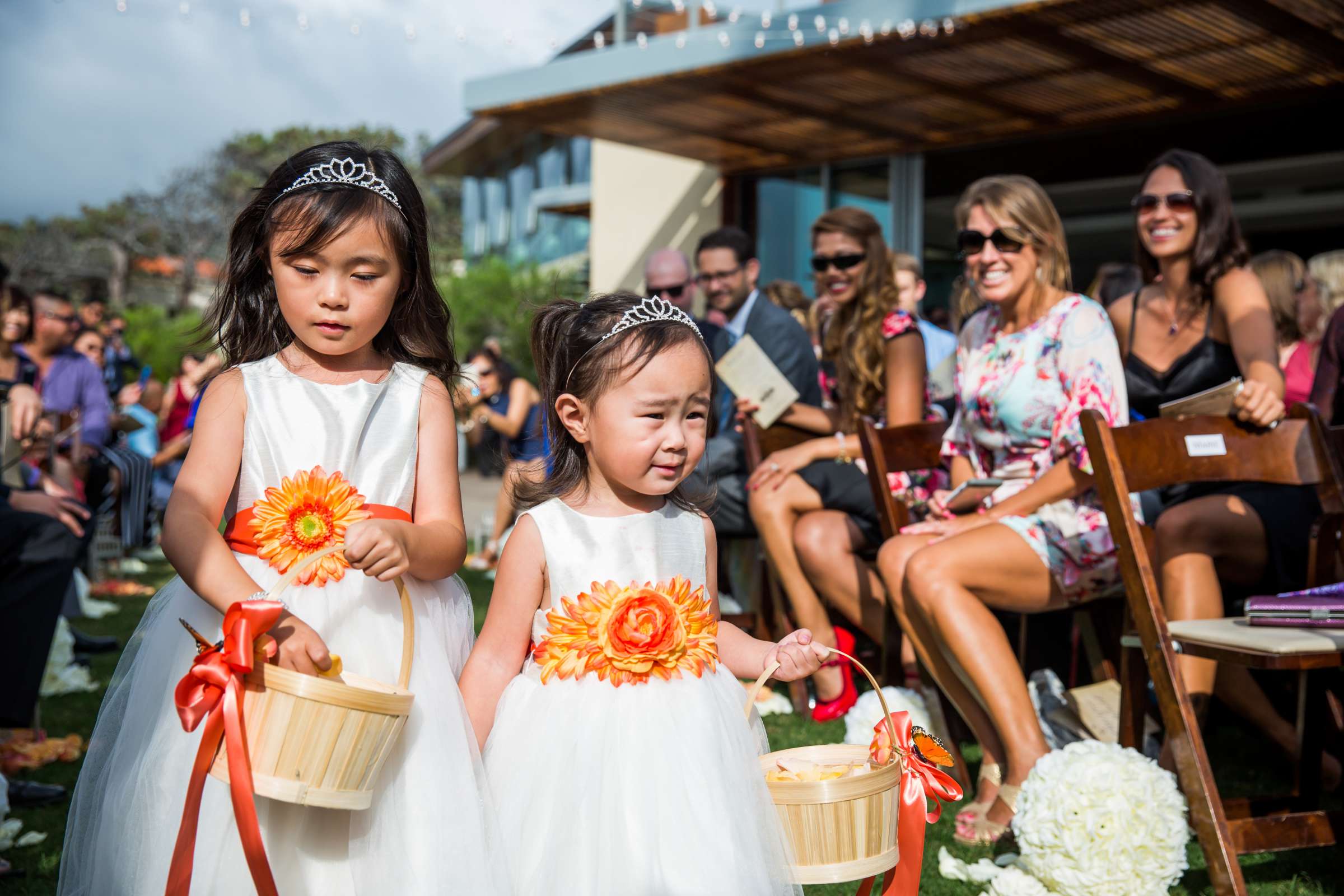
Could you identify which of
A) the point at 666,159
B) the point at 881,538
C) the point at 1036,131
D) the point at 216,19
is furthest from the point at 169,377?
the point at 881,538

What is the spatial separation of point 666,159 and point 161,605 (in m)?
14.4

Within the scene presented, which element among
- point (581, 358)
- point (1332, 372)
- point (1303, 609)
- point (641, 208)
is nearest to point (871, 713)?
point (1303, 609)

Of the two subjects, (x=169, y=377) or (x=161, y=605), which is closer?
(x=161, y=605)

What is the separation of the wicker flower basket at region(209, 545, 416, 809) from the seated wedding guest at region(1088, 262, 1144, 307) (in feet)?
18.8

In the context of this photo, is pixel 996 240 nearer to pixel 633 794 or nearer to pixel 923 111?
pixel 633 794

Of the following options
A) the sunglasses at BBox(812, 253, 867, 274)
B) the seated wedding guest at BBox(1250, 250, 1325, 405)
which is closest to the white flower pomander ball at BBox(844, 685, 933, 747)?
the sunglasses at BBox(812, 253, 867, 274)

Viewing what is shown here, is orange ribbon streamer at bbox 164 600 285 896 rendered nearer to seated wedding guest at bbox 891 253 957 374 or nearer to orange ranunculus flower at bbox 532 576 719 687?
orange ranunculus flower at bbox 532 576 719 687

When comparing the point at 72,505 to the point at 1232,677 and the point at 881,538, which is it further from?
the point at 1232,677

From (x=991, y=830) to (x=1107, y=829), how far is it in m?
0.68

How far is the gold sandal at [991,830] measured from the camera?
3.40 m

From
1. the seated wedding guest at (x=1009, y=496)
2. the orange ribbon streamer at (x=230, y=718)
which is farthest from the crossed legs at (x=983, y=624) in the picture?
the orange ribbon streamer at (x=230, y=718)

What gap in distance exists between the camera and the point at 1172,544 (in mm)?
3762

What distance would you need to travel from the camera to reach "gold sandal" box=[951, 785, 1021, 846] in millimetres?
3398

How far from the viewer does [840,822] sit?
1.94 meters
